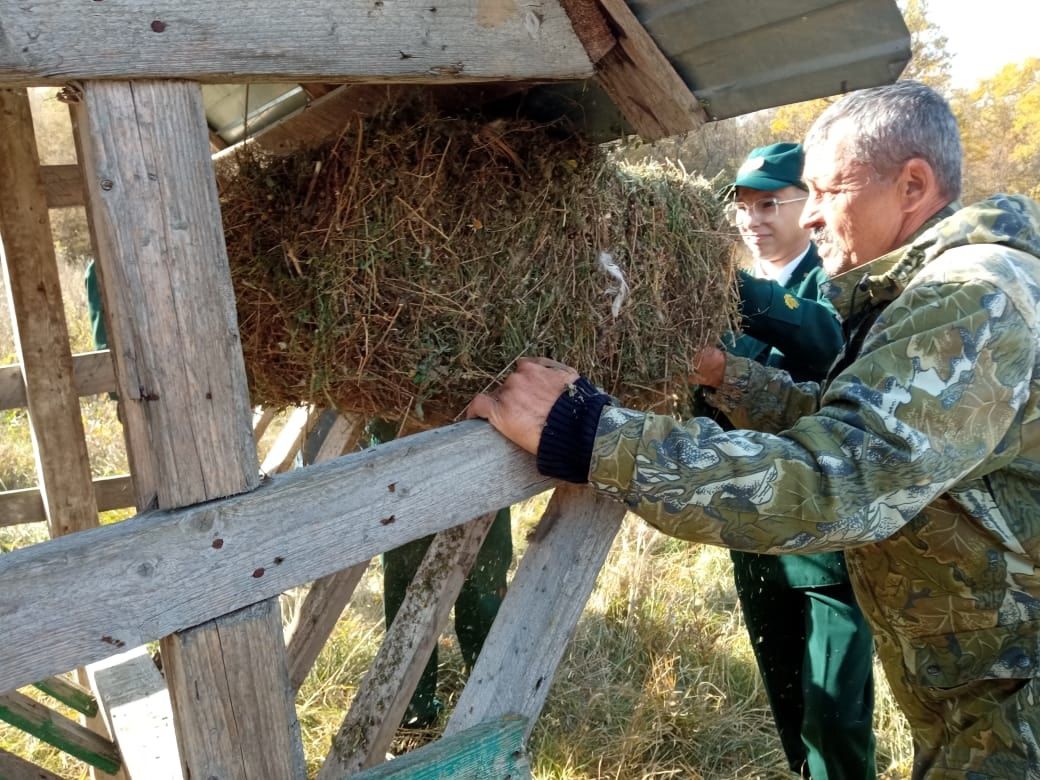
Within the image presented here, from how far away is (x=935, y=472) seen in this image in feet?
5.43

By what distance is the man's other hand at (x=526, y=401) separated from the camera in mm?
1804

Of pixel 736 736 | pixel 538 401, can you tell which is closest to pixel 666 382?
pixel 538 401

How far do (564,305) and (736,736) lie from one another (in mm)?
2959

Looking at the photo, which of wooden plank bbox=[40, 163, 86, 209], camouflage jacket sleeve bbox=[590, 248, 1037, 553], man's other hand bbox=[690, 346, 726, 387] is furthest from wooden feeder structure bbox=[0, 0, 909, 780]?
wooden plank bbox=[40, 163, 86, 209]

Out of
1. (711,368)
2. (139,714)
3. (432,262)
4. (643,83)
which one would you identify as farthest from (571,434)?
(139,714)

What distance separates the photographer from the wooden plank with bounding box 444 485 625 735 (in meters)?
2.02

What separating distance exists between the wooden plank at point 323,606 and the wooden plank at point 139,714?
66 cm

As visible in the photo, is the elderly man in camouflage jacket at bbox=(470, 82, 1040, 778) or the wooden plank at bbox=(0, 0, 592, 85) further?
the elderly man in camouflage jacket at bbox=(470, 82, 1040, 778)

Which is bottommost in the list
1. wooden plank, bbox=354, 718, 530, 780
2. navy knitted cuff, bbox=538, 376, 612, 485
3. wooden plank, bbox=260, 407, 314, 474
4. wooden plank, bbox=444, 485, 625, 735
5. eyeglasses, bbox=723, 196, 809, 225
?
wooden plank, bbox=354, 718, 530, 780

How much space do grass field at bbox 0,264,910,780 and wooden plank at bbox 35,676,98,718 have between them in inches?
40.1

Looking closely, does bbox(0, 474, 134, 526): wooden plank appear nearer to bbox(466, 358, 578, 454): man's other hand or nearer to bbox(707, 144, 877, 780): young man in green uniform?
bbox(466, 358, 578, 454): man's other hand

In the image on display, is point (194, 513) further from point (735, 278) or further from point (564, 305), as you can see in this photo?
point (735, 278)

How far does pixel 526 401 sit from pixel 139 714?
156cm

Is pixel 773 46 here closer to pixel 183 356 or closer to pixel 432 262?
pixel 432 262
